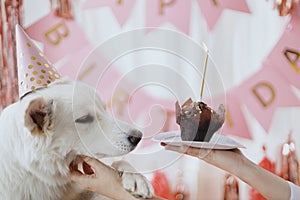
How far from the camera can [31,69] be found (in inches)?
44.1

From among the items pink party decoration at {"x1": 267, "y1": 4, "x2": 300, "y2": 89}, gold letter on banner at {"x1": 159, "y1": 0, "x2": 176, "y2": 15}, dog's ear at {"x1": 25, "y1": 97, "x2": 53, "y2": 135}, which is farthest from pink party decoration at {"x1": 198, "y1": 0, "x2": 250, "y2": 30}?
dog's ear at {"x1": 25, "y1": 97, "x2": 53, "y2": 135}

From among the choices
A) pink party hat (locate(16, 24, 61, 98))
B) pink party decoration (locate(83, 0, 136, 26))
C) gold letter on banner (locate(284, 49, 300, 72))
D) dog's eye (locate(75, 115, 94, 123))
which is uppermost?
pink party decoration (locate(83, 0, 136, 26))

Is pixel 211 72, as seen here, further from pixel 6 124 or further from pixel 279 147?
pixel 279 147

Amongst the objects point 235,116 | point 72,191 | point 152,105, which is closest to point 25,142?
point 72,191

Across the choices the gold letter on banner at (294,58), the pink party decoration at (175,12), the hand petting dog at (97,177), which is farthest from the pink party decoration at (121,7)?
the hand petting dog at (97,177)

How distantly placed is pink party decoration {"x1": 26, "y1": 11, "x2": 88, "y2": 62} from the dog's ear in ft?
2.87

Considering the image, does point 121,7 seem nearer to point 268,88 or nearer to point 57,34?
→ point 57,34

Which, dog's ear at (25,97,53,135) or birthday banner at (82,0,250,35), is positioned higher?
birthday banner at (82,0,250,35)

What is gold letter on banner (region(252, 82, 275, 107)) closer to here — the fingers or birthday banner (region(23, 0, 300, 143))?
birthday banner (region(23, 0, 300, 143))

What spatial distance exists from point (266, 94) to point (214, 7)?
0.42 m

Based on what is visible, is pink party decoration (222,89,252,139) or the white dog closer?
the white dog

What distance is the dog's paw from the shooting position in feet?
3.40

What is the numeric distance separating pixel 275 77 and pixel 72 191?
38.4 inches

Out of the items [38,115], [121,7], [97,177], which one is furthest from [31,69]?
[121,7]
